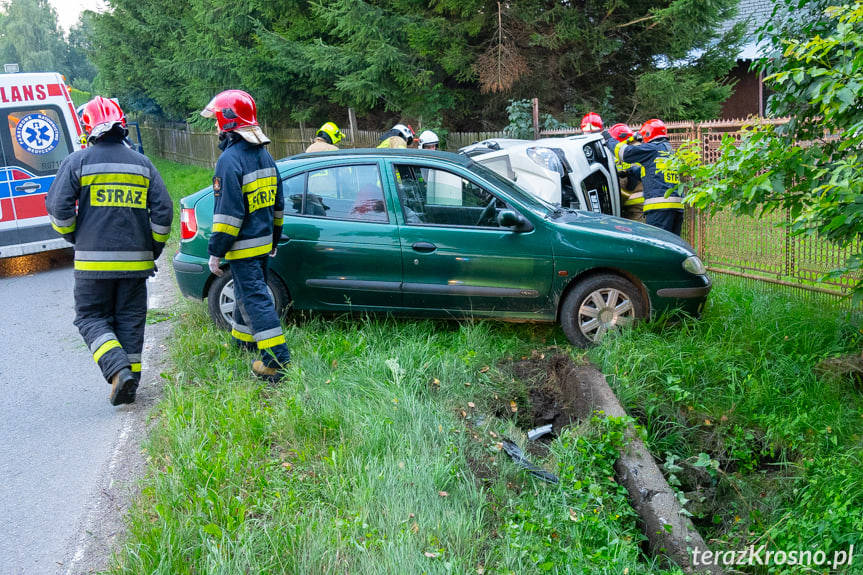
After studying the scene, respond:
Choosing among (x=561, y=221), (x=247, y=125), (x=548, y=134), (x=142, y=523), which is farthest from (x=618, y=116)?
(x=142, y=523)

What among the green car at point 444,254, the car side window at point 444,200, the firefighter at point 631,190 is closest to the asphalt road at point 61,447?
the green car at point 444,254

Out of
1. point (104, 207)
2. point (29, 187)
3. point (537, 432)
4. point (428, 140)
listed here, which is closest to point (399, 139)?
point (428, 140)

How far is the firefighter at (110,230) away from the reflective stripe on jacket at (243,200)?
2.15 feet

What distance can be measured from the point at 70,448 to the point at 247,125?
2.42m

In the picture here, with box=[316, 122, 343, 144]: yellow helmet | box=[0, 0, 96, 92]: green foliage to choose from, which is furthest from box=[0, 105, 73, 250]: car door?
box=[0, 0, 96, 92]: green foliage

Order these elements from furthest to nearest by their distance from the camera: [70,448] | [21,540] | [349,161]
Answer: [349,161] < [70,448] < [21,540]

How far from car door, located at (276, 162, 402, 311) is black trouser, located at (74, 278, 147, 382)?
1.21m

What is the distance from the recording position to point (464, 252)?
5938 millimetres

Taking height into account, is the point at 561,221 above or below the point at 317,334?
above

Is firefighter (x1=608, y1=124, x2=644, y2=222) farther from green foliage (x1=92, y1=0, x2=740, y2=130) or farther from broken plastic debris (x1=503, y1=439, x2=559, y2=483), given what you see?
broken plastic debris (x1=503, y1=439, x2=559, y2=483)

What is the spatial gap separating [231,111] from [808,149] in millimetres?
3732

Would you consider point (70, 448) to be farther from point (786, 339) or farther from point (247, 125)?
point (786, 339)

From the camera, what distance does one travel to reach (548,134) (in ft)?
35.8

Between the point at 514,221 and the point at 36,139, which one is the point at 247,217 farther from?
the point at 36,139
